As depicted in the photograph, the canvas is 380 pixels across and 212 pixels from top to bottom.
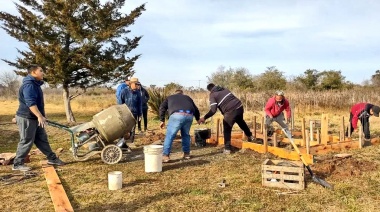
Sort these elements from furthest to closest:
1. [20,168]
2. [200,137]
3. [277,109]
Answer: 1. [200,137]
2. [277,109]
3. [20,168]

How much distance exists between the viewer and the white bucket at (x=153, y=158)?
5.96 m

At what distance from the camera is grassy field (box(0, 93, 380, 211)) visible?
4.35m

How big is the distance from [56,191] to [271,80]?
87.2 ft

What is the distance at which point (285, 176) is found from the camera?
4.99 m

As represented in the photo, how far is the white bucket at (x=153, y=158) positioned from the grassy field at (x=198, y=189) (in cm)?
13

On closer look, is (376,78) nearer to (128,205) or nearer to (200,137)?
(200,137)

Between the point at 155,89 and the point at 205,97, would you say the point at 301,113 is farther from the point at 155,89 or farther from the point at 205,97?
the point at 155,89

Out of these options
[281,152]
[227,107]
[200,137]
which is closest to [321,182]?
[281,152]

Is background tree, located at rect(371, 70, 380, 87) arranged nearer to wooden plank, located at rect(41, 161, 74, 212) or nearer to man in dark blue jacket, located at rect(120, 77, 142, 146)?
man in dark blue jacket, located at rect(120, 77, 142, 146)

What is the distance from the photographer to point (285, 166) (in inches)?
199

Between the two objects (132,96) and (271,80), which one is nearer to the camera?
(132,96)

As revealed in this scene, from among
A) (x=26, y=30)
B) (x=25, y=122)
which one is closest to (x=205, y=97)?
(x=26, y=30)

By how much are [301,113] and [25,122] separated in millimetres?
16678

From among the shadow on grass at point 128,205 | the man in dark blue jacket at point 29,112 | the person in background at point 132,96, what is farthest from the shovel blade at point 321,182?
the person in background at point 132,96
